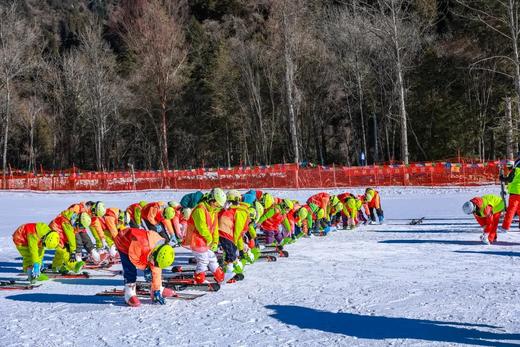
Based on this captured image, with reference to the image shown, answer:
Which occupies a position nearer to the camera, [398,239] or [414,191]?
[398,239]

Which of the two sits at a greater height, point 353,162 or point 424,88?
point 424,88

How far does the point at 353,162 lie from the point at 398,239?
3357 centimetres

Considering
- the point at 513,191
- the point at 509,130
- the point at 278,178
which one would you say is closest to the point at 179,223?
the point at 513,191

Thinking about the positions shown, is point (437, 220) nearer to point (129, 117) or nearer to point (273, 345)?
point (273, 345)

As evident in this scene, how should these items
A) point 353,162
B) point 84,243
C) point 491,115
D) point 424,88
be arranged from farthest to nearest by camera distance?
1. point 353,162
2. point 424,88
3. point 491,115
4. point 84,243

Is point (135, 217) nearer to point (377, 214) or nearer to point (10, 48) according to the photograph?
point (377, 214)

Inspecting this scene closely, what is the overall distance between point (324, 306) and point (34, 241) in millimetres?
5343

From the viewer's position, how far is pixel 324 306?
7691 millimetres

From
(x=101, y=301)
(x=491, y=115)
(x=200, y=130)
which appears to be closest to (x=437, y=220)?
(x=101, y=301)

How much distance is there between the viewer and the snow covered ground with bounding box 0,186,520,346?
21.2ft

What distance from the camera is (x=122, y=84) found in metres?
48.2

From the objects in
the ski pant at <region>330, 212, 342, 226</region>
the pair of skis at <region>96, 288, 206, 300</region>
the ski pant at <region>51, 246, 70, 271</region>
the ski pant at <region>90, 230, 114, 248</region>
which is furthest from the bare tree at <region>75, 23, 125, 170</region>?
the pair of skis at <region>96, 288, 206, 300</region>

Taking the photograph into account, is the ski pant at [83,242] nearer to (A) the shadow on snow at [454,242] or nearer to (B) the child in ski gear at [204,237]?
(B) the child in ski gear at [204,237]

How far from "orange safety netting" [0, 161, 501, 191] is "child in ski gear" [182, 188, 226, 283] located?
53.9 ft
